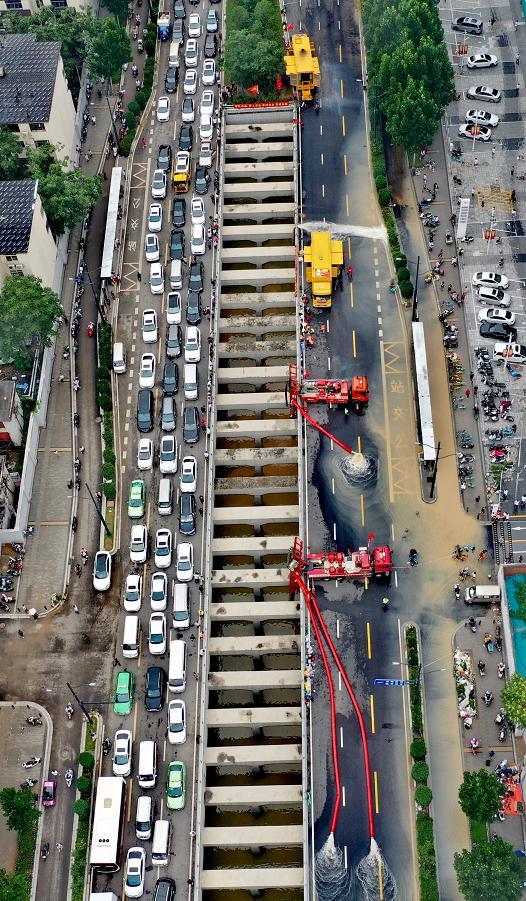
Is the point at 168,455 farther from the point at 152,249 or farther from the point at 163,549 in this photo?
the point at 152,249

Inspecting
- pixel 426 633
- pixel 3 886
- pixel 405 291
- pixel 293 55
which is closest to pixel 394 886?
pixel 426 633

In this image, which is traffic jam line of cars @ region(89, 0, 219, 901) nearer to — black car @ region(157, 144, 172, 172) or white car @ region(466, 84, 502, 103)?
black car @ region(157, 144, 172, 172)

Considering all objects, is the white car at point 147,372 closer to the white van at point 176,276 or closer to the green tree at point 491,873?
the white van at point 176,276

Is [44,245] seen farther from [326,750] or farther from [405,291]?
[326,750]

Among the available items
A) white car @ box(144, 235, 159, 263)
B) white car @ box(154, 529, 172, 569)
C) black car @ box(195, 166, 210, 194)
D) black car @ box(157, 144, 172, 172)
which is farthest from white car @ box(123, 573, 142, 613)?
black car @ box(157, 144, 172, 172)

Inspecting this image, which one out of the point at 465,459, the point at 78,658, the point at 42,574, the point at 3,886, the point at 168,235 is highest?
the point at 168,235

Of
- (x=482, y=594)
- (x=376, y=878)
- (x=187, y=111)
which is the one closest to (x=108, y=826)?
(x=376, y=878)
